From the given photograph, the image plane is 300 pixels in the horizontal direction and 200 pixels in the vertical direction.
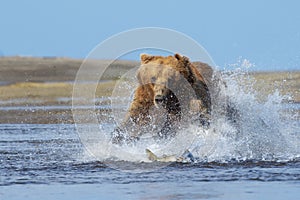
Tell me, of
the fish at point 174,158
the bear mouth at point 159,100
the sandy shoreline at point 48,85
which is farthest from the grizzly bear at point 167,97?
the sandy shoreline at point 48,85

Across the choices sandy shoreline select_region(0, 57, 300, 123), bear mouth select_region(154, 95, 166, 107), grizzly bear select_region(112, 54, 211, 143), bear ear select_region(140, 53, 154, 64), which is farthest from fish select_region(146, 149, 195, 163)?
sandy shoreline select_region(0, 57, 300, 123)

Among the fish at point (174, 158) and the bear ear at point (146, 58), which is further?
the bear ear at point (146, 58)

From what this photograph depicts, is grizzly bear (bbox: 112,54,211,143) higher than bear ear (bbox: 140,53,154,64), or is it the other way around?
bear ear (bbox: 140,53,154,64)

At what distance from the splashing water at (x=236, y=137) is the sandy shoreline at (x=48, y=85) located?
11.0ft

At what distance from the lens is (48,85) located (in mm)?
31859

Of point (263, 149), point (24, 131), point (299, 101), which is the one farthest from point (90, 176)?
point (299, 101)

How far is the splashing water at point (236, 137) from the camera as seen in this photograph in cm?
1118

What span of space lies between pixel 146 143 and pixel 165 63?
3.51 feet

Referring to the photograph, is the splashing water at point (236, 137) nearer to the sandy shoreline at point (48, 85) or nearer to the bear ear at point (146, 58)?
the bear ear at point (146, 58)

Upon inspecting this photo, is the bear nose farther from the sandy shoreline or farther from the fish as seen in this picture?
the sandy shoreline

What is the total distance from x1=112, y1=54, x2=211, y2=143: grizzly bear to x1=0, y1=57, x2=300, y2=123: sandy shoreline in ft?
16.8

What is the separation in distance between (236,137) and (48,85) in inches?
816

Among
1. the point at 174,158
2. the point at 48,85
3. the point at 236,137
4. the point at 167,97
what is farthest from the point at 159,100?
the point at 48,85

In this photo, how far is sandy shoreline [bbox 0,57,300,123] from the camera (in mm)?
20953
